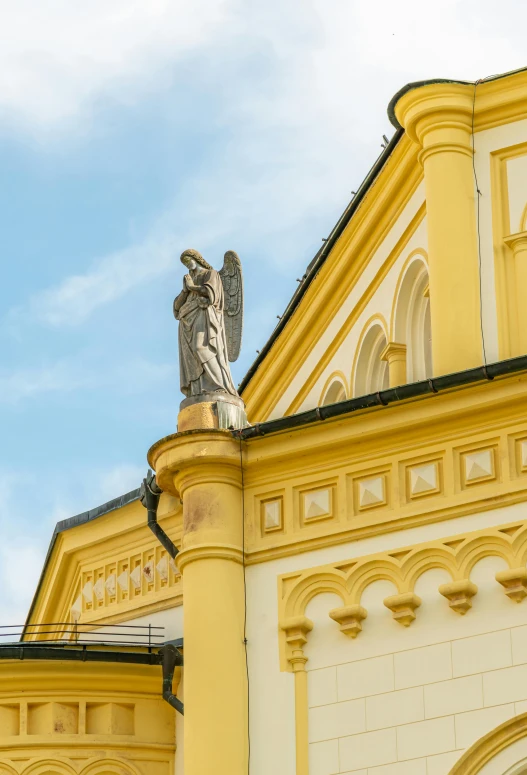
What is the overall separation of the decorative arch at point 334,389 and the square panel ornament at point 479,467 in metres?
5.65

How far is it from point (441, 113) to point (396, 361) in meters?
2.97

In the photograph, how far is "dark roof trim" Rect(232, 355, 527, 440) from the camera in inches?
637

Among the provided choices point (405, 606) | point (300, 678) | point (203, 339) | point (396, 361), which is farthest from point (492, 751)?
point (396, 361)

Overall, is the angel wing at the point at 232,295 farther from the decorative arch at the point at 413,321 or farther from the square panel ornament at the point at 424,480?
the square panel ornament at the point at 424,480

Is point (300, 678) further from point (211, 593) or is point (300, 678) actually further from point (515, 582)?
Result: point (515, 582)

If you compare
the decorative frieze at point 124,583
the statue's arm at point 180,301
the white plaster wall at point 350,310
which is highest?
the white plaster wall at point 350,310

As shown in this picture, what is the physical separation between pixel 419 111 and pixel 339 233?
8.88ft

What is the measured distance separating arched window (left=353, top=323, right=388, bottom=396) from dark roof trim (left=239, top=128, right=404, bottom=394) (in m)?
1.12

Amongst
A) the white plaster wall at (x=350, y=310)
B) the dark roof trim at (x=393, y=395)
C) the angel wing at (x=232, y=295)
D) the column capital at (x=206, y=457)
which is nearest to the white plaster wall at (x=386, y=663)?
the column capital at (x=206, y=457)

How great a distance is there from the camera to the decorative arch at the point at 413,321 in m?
20.2

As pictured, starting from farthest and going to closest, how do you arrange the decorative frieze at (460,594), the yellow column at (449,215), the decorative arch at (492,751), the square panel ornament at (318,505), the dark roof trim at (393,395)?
the yellow column at (449,215), the square panel ornament at (318,505), the dark roof trim at (393,395), the decorative frieze at (460,594), the decorative arch at (492,751)

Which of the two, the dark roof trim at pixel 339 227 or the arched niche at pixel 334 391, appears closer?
the dark roof trim at pixel 339 227

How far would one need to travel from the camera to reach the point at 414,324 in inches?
808

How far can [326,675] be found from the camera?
1633 cm
